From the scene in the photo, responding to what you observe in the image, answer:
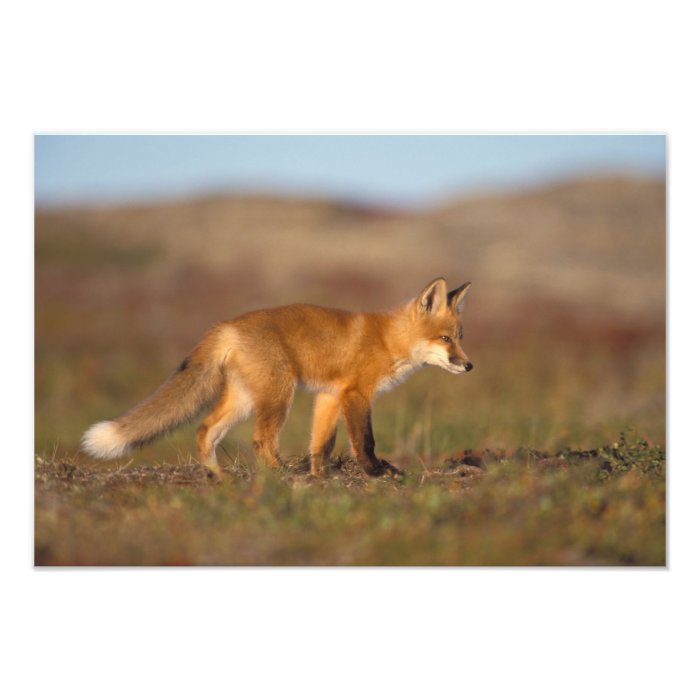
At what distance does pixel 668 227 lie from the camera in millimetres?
7363

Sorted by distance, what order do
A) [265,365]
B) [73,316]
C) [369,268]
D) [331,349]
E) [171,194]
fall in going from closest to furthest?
[265,365] < [331,349] < [171,194] < [73,316] < [369,268]

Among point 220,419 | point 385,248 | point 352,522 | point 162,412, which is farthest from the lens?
point 385,248

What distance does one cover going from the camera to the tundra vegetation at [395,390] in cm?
592

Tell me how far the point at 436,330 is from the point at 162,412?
2.69 meters

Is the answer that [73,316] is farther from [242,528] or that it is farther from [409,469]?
[242,528]

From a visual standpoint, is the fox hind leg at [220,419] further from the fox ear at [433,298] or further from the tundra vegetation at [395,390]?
the fox ear at [433,298]

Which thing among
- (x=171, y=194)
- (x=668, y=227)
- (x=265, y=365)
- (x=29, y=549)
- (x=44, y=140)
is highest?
(x=171, y=194)

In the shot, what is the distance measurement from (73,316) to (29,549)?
49.6ft

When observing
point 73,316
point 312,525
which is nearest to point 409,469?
point 312,525

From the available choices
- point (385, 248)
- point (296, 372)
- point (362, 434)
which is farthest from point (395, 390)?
point (296, 372)

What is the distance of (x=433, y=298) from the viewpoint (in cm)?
801

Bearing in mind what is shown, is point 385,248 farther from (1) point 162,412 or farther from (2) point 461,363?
(1) point 162,412

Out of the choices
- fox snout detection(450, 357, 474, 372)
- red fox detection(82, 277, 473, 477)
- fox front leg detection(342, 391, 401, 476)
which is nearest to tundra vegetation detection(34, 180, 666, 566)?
fox front leg detection(342, 391, 401, 476)
